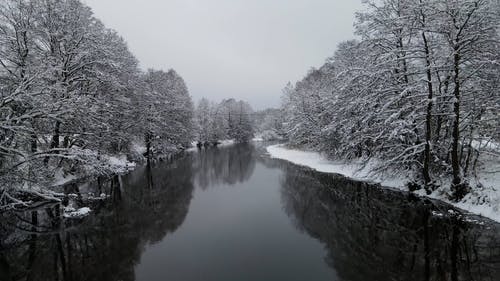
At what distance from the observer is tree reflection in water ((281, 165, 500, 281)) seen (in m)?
8.08

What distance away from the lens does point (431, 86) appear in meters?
14.5

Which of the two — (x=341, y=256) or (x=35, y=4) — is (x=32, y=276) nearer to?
(x=341, y=256)

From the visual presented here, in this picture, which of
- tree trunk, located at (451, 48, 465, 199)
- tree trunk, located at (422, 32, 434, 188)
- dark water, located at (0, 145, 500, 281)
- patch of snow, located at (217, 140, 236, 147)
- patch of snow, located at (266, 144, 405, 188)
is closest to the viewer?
dark water, located at (0, 145, 500, 281)

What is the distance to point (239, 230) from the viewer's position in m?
12.3

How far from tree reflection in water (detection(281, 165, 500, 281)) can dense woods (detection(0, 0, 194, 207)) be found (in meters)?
10.4

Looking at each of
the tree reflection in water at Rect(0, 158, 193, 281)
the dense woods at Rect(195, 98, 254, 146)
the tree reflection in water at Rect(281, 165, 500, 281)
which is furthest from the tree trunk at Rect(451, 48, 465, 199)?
the dense woods at Rect(195, 98, 254, 146)

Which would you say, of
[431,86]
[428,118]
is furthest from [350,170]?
[431,86]

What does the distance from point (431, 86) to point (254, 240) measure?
1061 cm

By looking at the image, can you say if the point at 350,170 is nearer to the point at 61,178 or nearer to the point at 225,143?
the point at 61,178

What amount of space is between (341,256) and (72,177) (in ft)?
68.0

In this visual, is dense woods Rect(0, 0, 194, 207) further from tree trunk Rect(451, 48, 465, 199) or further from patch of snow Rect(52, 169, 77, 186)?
tree trunk Rect(451, 48, 465, 199)

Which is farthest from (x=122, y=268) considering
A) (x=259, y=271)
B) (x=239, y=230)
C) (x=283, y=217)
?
(x=283, y=217)

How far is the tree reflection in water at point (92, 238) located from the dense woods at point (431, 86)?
10.9m

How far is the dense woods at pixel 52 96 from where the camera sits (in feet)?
40.1
